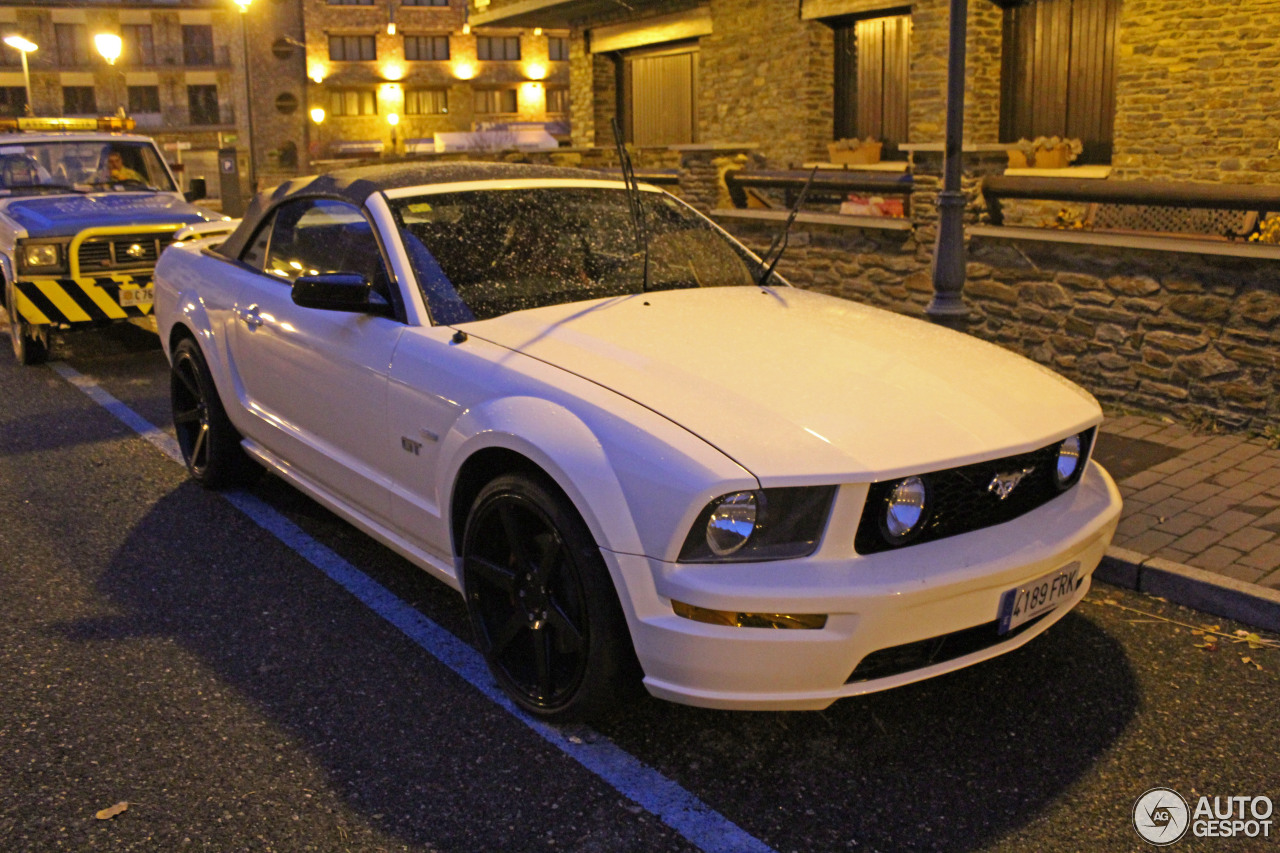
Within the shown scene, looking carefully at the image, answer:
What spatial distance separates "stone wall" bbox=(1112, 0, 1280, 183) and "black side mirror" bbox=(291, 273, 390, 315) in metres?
11.2

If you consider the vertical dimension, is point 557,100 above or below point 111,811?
above

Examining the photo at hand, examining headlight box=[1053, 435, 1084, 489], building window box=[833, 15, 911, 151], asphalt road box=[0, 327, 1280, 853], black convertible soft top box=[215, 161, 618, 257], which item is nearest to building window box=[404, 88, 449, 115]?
building window box=[833, 15, 911, 151]

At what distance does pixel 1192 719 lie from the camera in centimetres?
369

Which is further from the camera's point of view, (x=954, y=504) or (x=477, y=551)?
(x=477, y=551)

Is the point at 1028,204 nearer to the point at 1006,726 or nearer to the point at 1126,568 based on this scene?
the point at 1126,568

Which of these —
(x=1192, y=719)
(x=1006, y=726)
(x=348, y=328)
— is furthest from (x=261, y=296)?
(x=1192, y=719)

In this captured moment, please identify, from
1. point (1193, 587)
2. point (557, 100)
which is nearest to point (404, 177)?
point (1193, 587)

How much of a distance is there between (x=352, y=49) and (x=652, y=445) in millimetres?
70883

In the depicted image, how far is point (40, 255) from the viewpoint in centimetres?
943

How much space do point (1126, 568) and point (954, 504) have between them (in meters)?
1.87

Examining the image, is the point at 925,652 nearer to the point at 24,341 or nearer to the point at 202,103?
the point at 24,341

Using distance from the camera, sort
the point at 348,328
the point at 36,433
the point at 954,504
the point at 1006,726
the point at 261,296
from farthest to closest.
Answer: the point at 36,433
the point at 261,296
the point at 348,328
the point at 1006,726
the point at 954,504

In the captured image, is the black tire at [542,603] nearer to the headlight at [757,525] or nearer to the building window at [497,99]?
the headlight at [757,525]

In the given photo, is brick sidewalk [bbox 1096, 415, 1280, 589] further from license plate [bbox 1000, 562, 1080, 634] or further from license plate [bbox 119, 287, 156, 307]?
license plate [bbox 119, 287, 156, 307]
